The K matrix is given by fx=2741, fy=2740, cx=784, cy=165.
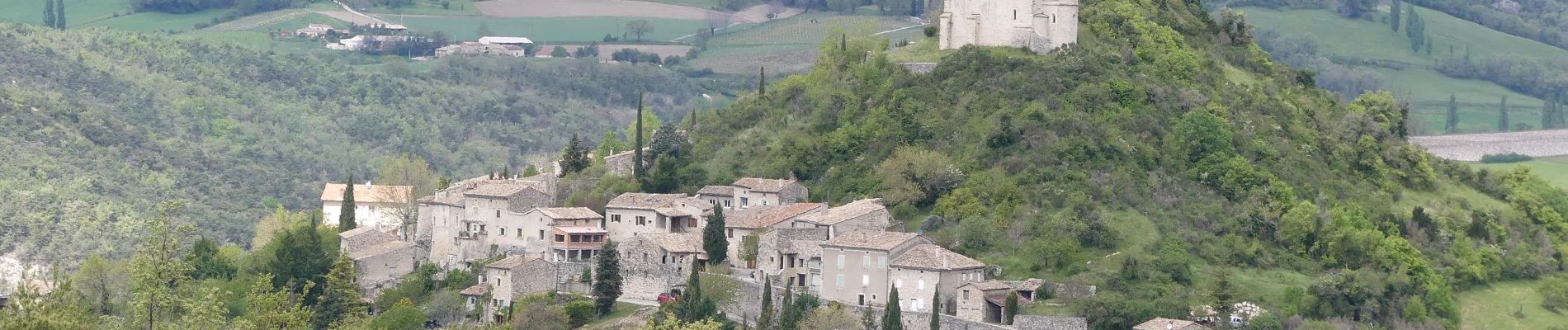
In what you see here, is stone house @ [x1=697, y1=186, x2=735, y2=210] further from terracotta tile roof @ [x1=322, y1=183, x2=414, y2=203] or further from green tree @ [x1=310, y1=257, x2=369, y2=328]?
terracotta tile roof @ [x1=322, y1=183, x2=414, y2=203]

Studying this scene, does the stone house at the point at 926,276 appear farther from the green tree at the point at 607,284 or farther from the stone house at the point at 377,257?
the stone house at the point at 377,257

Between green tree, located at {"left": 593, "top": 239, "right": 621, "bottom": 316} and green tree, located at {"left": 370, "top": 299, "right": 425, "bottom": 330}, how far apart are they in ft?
15.9

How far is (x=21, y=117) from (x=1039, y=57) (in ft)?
206

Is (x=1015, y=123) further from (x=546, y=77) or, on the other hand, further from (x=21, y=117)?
(x=546, y=77)

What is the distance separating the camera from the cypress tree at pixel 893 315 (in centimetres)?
6838

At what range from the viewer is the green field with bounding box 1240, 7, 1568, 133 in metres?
167

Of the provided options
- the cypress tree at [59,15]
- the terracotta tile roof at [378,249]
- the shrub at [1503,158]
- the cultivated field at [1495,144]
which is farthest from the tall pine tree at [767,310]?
the cypress tree at [59,15]

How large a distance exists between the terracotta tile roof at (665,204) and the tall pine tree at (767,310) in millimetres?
8703

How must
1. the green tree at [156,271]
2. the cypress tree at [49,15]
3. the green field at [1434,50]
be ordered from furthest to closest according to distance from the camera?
the cypress tree at [49,15] → the green field at [1434,50] → the green tree at [156,271]

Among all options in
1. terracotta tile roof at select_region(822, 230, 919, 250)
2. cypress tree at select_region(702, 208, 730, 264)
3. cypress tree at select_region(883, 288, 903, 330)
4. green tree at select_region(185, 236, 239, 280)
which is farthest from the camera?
green tree at select_region(185, 236, 239, 280)

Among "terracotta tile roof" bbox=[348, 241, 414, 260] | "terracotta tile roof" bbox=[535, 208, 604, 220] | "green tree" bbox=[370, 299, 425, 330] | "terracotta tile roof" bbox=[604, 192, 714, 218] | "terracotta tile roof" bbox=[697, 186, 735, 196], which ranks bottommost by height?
"green tree" bbox=[370, 299, 425, 330]

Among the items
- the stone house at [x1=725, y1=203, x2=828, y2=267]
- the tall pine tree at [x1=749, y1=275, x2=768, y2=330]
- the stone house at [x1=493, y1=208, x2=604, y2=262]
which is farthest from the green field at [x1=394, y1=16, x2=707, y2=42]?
the tall pine tree at [x1=749, y1=275, x2=768, y2=330]

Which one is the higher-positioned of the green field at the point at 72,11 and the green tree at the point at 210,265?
the green tree at the point at 210,265

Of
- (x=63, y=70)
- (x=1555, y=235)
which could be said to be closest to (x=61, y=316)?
(x=1555, y=235)
